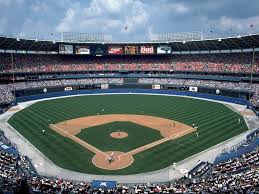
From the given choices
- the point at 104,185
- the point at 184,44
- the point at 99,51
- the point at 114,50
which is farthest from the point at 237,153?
the point at 99,51

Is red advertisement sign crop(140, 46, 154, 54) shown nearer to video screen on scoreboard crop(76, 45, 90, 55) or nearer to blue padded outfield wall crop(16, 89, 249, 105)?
blue padded outfield wall crop(16, 89, 249, 105)

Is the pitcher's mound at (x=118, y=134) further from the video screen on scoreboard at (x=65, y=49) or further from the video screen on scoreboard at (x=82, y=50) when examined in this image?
the video screen on scoreboard at (x=82, y=50)

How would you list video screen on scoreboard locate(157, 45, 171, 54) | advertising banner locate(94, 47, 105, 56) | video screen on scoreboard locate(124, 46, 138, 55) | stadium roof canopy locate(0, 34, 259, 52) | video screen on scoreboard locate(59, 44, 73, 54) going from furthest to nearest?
video screen on scoreboard locate(124, 46, 138, 55)
advertising banner locate(94, 47, 105, 56)
video screen on scoreboard locate(157, 45, 171, 54)
video screen on scoreboard locate(59, 44, 73, 54)
stadium roof canopy locate(0, 34, 259, 52)

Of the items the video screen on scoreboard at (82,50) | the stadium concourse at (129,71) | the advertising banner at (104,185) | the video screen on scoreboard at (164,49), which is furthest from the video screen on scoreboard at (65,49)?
the advertising banner at (104,185)

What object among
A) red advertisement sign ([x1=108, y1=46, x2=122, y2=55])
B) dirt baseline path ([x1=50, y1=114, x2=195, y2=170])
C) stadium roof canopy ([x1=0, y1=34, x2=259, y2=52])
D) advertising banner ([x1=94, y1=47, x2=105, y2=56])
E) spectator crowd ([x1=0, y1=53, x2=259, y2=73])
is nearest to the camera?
dirt baseline path ([x1=50, y1=114, x2=195, y2=170])

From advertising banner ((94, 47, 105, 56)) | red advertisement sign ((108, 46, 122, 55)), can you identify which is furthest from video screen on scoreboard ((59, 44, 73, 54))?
red advertisement sign ((108, 46, 122, 55))
